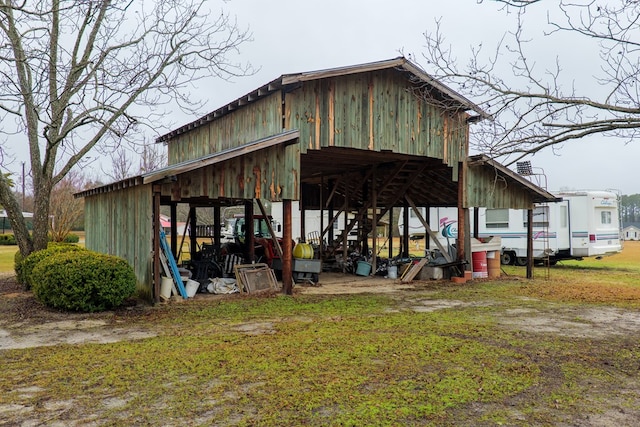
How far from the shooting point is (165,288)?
992 centimetres

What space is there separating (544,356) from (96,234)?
12.0 metres

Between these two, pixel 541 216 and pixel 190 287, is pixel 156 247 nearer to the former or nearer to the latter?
pixel 190 287

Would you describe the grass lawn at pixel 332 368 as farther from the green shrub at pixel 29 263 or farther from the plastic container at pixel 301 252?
the plastic container at pixel 301 252

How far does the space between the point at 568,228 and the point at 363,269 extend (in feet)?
26.6

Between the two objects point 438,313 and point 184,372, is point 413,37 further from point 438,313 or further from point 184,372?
point 184,372

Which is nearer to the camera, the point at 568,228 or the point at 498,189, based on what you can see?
the point at 498,189

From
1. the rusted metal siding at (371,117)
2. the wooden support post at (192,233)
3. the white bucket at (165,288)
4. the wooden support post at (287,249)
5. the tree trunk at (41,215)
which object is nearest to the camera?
the white bucket at (165,288)

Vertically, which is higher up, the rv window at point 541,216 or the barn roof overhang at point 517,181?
the barn roof overhang at point 517,181

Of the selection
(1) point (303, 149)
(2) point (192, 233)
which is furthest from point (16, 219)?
(1) point (303, 149)

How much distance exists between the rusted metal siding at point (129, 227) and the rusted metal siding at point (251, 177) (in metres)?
0.81

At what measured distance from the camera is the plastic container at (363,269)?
15.4m

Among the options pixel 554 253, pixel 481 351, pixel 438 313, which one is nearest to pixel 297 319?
pixel 438 313

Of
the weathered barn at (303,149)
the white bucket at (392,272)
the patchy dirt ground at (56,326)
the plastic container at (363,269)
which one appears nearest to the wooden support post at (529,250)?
the weathered barn at (303,149)

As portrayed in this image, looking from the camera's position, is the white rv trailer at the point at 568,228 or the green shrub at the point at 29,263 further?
the white rv trailer at the point at 568,228
